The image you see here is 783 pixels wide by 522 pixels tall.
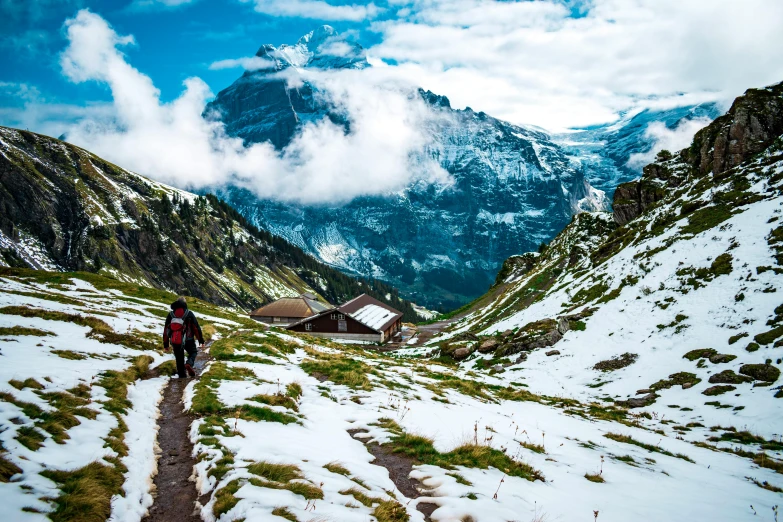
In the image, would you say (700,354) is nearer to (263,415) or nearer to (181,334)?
(263,415)

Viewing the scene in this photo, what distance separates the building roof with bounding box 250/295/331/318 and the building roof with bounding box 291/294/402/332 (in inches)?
854

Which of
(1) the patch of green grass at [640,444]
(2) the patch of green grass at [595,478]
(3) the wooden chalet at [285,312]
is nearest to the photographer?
(2) the patch of green grass at [595,478]

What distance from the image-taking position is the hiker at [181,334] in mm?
16969

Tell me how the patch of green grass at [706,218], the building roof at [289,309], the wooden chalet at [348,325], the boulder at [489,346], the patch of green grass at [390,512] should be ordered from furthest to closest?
1. the building roof at [289,309]
2. the wooden chalet at [348,325]
3. the boulder at [489,346]
4. the patch of green grass at [706,218]
5. the patch of green grass at [390,512]

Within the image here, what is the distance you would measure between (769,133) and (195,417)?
57866mm

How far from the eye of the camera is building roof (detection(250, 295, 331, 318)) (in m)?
108

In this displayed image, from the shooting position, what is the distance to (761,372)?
19.7 metres

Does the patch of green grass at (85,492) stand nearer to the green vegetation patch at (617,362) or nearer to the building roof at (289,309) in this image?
the green vegetation patch at (617,362)

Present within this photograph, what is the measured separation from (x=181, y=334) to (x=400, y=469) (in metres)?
12.0

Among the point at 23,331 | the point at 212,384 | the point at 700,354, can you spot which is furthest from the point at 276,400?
the point at 700,354

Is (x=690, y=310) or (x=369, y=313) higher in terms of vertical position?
(x=690, y=310)

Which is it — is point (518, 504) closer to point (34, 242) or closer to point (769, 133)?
point (769, 133)

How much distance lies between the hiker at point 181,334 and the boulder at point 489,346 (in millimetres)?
27142

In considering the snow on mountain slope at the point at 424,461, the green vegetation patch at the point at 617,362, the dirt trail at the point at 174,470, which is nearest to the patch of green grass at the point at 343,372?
the snow on mountain slope at the point at 424,461
